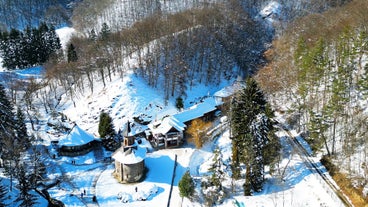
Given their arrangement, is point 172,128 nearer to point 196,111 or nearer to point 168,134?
point 168,134

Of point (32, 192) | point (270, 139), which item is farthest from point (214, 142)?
point (32, 192)

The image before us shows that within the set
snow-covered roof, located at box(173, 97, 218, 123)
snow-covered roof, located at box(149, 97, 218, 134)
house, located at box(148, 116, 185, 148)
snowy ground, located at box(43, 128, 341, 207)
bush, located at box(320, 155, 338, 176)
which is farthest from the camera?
snow-covered roof, located at box(173, 97, 218, 123)

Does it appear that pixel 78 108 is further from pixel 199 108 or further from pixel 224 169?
pixel 224 169

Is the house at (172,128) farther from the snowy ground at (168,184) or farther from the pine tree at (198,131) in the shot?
the snowy ground at (168,184)

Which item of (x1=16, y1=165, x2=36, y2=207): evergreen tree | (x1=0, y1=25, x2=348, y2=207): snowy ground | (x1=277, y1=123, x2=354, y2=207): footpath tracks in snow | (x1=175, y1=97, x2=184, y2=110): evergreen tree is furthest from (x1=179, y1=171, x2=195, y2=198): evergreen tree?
(x1=175, y1=97, x2=184, y2=110): evergreen tree

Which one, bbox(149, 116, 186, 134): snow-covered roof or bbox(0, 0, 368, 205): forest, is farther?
bbox(149, 116, 186, 134): snow-covered roof

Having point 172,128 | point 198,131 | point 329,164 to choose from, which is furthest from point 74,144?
point 329,164

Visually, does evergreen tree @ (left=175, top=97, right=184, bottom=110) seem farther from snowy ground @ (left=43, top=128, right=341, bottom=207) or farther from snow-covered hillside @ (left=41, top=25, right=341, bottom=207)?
snowy ground @ (left=43, top=128, right=341, bottom=207)
